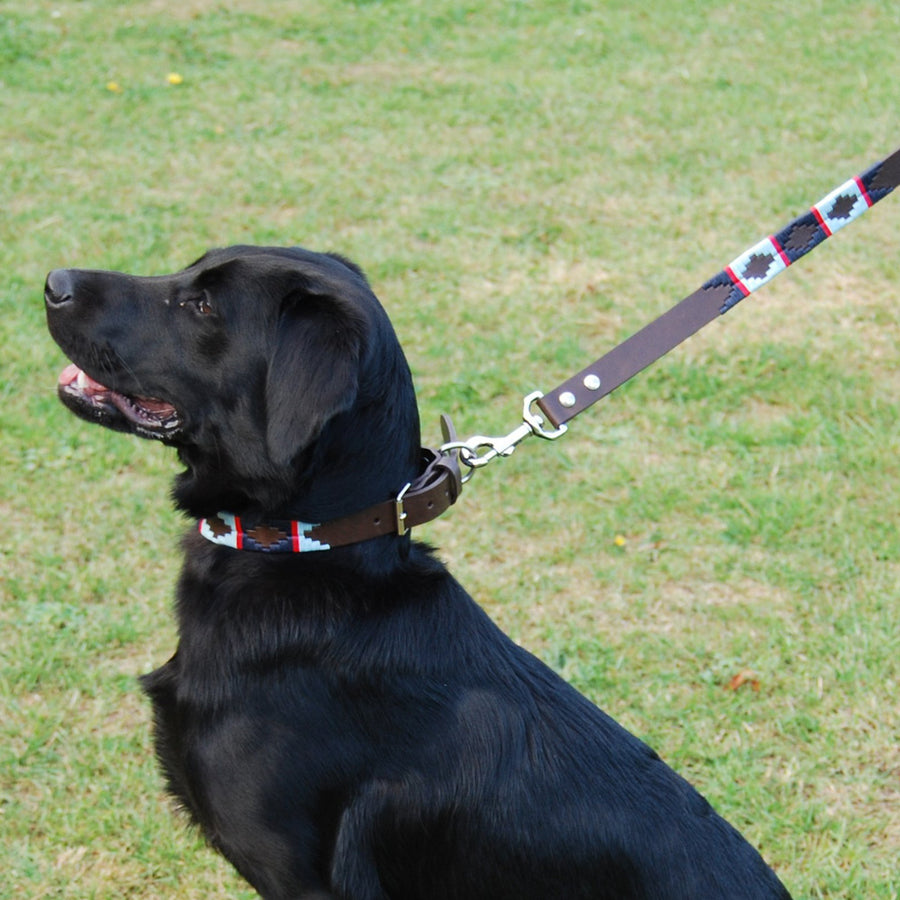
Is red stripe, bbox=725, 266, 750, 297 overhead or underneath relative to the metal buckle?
overhead

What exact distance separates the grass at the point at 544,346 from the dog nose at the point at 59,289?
1.49 m

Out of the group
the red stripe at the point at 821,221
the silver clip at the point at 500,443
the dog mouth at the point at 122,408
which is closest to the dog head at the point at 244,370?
the dog mouth at the point at 122,408

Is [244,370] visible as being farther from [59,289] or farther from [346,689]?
[346,689]

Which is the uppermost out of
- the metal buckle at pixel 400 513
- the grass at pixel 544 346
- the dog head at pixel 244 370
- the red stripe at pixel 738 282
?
the red stripe at pixel 738 282

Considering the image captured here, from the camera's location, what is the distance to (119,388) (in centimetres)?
243

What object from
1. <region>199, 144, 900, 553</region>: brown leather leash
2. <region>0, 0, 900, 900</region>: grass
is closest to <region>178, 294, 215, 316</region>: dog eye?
<region>199, 144, 900, 553</region>: brown leather leash

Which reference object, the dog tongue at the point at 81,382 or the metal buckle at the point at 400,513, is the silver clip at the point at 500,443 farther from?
the dog tongue at the point at 81,382

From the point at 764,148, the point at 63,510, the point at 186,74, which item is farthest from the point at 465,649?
the point at 186,74

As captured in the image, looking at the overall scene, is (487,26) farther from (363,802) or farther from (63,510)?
(363,802)

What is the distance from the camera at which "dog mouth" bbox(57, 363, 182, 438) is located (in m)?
2.45

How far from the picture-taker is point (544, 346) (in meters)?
5.50

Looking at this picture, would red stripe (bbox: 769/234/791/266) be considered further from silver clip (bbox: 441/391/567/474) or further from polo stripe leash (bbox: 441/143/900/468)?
silver clip (bbox: 441/391/567/474)

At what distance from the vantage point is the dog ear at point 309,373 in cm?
214

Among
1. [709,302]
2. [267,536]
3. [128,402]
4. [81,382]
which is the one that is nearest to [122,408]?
[128,402]
